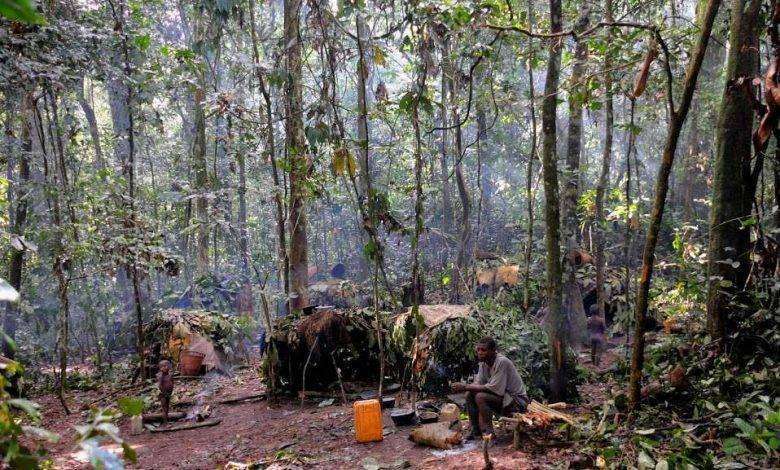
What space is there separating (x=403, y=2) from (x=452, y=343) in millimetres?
4464

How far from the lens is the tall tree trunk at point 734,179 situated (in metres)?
5.81

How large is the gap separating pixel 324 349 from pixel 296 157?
3.07 meters

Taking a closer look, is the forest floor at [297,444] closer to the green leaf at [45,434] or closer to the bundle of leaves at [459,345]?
the bundle of leaves at [459,345]

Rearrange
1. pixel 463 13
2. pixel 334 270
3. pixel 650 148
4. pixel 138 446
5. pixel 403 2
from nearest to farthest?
1. pixel 463 13
2. pixel 403 2
3. pixel 138 446
4. pixel 334 270
5. pixel 650 148

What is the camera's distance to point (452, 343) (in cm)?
789

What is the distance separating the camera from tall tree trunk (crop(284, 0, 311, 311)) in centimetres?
788

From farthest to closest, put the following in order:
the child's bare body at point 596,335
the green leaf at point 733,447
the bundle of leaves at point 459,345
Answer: the child's bare body at point 596,335 → the bundle of leaves at point 459,345 → the green leaf at point 733,447

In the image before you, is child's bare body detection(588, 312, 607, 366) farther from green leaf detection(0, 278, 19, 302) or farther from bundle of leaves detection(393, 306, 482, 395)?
green leaf detection(0, 278, 19, 302)

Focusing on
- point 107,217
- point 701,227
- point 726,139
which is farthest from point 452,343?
point 701,227

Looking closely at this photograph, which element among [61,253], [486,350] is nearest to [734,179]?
[486,350]

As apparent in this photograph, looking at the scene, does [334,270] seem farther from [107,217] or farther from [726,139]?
[726,139]

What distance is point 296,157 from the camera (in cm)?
783

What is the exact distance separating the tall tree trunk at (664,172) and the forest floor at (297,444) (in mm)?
1128

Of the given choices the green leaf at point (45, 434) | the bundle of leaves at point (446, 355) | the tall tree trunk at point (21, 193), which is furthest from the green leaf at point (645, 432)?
the tall tree trunk at point (21, 193)
